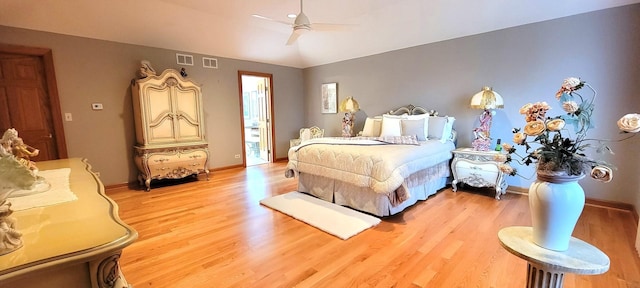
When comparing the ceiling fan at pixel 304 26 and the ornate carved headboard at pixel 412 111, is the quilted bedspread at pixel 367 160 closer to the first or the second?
the ornate carved headboard at pixel 412 111

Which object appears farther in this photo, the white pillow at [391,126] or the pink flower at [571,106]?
the white pillow at [391,126]

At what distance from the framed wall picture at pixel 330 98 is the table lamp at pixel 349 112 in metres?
0.65

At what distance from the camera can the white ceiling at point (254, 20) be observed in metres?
3.41

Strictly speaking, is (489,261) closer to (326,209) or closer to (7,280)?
(326,209)

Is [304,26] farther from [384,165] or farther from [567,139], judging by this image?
[567,139]

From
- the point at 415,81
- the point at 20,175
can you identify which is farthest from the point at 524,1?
the point at 20,175

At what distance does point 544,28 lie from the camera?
349cm

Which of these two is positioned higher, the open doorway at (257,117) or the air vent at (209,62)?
the air vent at (209,62)

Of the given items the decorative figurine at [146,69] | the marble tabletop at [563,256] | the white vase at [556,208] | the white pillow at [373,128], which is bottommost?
the marble tabletop at [563,256]

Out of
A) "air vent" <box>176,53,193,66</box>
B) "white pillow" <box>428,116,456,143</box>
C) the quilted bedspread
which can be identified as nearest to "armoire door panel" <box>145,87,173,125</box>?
"air vent" <box>176,53,193,66</box>

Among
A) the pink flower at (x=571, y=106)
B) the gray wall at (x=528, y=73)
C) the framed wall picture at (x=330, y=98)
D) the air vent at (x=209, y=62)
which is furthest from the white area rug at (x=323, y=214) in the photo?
the air vent at (x=209, y=62)

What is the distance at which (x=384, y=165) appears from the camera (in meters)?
2.86

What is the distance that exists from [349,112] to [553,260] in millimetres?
4586

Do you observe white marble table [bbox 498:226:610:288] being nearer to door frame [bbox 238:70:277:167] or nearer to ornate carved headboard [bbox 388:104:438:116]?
ornate carved headboard [bbox 388:104:438:116]
